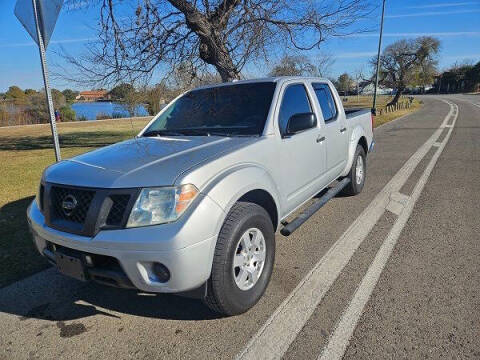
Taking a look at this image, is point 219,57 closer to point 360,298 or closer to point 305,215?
point 305,215

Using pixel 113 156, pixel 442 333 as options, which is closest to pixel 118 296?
pixel 113 156

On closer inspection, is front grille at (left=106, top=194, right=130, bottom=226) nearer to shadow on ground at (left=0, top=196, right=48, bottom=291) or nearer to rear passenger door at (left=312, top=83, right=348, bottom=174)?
shadow on ground at (left=0, top=196, right=48, bottom=291)

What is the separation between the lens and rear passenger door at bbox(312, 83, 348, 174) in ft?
14.1

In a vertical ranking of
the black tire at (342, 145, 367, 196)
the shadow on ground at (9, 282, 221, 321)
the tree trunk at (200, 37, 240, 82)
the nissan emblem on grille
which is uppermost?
the tree trunk at (200, 37, 240, 82)

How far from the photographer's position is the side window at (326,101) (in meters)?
4.43

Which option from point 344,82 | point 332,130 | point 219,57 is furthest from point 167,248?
point 344,82

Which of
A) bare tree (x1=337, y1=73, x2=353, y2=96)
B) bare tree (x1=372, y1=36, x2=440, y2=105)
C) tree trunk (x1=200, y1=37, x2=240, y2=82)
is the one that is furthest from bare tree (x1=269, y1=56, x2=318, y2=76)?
bare tree (x1=337, y1=73, x2=353, y2=96)

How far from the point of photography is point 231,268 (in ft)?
8.10

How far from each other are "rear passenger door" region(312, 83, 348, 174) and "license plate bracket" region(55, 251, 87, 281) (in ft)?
9.80

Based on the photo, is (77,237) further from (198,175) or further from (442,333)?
(442,333)

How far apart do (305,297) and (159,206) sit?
58.5 inches

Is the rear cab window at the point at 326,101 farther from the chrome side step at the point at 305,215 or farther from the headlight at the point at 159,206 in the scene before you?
the headlight at the point at 159,206

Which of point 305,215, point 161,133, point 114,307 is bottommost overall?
point 114,307

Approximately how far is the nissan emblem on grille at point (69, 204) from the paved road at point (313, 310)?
0.94m
